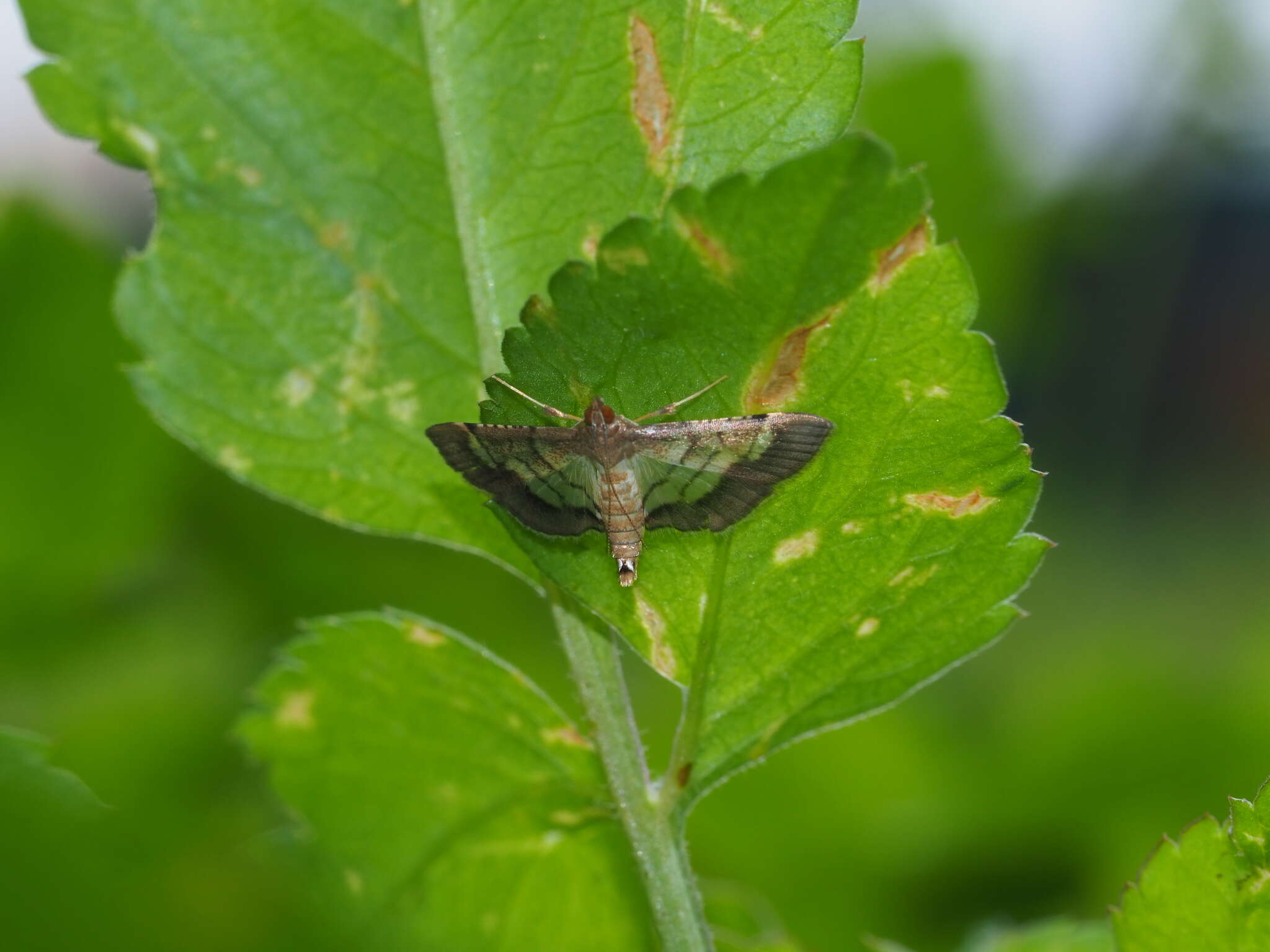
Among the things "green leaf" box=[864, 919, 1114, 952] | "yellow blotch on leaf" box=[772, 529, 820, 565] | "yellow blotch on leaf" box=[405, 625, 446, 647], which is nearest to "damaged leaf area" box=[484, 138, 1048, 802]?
"yellow blotch on leaf" box=[772, 529, 820, 565]

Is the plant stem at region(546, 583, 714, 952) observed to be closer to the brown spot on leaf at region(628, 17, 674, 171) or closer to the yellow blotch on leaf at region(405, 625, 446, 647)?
the yellow blotch on leaf at region(405, 625, 446, 647)

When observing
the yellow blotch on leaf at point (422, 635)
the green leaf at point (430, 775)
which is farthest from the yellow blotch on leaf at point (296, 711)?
the yellow blotch on leaf at point (422, 635)

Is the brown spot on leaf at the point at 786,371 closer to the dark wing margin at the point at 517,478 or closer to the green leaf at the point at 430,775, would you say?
the dark wing margin at the point at 517,478

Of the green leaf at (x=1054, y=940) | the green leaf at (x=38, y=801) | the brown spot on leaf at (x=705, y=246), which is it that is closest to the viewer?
the green leaf at (x=38, y=801)

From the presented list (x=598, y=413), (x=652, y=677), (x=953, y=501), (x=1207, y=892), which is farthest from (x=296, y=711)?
(x=652, y=677)

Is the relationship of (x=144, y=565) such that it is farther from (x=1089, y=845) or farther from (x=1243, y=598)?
(x=1243, y=598)

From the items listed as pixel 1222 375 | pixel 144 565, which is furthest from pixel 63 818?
pixel 1222 375

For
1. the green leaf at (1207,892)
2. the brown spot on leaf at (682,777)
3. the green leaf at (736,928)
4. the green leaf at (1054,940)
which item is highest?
the brown spot on leaf at (682,777)

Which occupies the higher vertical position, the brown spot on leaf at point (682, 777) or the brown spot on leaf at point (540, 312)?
the brown spot on leaf at point (540, 312)
